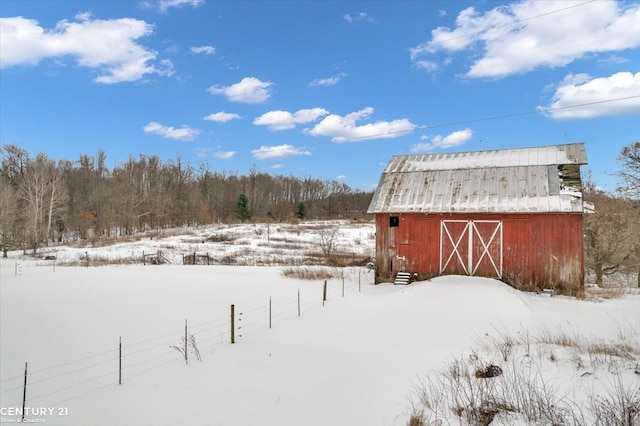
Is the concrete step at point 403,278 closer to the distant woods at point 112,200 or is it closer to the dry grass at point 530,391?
the dry grass at point 530,391

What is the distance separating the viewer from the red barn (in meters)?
15.0

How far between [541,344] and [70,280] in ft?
69.6

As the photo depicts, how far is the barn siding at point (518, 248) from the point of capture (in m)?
14.8

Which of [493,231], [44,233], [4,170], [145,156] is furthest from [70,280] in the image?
[145,156]

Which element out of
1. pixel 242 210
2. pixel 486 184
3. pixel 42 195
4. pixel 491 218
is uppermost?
pixel 42 195

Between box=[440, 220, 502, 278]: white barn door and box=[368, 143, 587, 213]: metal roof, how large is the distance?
672mm

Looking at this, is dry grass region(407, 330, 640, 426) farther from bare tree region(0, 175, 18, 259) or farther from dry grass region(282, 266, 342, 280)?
bare tree region(0, 175, 18, 259)

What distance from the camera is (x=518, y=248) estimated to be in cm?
1541

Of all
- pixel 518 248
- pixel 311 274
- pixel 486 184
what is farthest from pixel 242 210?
pixel 518 248

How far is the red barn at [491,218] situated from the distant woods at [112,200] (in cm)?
3363

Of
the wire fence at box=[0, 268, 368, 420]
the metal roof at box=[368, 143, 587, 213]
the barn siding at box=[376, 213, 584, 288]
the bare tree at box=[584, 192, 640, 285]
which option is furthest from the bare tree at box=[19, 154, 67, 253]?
the bare tree at box=[584, 192, 640, 285]

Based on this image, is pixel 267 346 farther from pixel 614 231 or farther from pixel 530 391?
pixel 614 231

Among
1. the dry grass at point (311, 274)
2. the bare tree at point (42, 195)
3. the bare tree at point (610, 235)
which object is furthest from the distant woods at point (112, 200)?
the bare tree at point (610, 235)

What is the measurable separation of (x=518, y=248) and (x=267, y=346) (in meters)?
11.4
